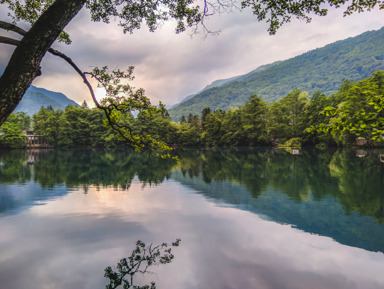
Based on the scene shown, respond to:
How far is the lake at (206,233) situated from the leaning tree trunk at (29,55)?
4.89 metres

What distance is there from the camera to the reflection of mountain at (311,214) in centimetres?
878

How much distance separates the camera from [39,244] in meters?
8.56

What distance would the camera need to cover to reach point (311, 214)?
1152 cm

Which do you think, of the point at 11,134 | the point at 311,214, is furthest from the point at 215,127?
the point at 311,214

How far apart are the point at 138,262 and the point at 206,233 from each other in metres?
3.07

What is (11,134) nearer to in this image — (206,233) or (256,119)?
(256,119)

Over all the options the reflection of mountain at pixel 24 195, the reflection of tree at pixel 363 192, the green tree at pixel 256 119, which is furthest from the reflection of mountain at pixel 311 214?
the green tree at pixel 256 119

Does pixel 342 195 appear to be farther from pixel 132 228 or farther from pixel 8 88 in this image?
pixel 8 88

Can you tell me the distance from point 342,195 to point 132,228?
1258 centimetres

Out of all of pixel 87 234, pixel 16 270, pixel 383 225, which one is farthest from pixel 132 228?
pixel 383 225

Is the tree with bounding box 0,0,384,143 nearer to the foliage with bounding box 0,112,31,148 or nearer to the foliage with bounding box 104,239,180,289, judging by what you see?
the foliage with bounding box 104,239,180,289

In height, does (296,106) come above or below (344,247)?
above

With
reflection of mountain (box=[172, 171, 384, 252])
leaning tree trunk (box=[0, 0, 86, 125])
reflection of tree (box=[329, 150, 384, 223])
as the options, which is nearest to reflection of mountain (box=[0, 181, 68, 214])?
reflection of mountain (box=[172, 171, 384, 252])

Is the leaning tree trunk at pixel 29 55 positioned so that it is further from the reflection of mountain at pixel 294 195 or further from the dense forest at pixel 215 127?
the dense forest at pixel 215 127
